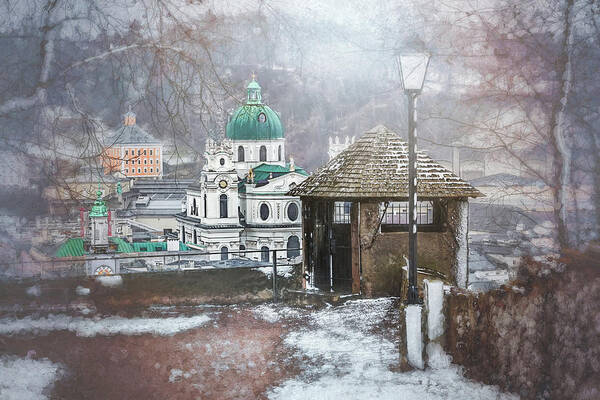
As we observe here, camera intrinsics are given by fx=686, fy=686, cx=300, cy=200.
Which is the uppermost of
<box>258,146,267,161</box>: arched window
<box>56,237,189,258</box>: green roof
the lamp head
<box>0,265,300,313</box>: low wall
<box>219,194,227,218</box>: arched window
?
<box>258,146,267,161</box>: arched window

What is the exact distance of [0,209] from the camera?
677 centimetres

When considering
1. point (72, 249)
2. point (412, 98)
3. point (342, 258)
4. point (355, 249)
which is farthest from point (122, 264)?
point (412, 98)

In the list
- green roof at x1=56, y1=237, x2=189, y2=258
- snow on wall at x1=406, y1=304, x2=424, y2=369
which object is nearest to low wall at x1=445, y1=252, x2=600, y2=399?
snow on wall at x1=406, y1=304, x2=424, y2=369

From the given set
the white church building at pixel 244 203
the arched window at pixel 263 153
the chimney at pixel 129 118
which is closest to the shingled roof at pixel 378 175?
the chimney at pixel 129 118

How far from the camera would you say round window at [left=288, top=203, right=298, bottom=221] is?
14875mm

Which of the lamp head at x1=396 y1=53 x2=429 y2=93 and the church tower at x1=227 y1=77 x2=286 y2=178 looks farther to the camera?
the church tower at x1=227 y1=77 x2=286 y2=178

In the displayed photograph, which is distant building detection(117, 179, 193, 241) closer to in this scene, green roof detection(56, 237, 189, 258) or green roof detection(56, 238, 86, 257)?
green roof detection(56, 237, 189, 258)

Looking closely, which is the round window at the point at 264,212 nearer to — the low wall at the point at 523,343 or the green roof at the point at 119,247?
the green roof at the point at 119,247

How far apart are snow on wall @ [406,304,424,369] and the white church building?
771 centimetres

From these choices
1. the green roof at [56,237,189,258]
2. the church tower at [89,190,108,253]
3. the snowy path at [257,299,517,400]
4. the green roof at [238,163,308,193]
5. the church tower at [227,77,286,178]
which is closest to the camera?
the snowy path at [257,299,517,400]

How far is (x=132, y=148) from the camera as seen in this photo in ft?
24.2

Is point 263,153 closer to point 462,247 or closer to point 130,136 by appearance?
point 130,136

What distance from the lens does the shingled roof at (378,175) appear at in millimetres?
6895

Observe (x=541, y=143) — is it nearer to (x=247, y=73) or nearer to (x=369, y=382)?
(x=247, y=73)
